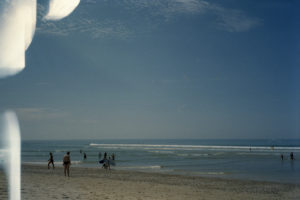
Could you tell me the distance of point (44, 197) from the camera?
10.1 m

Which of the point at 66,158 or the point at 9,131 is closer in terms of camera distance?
the point at 9,131

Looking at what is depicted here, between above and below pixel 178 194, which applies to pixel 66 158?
above

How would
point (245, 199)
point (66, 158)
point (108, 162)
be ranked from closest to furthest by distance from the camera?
point (245, 199), point (66, 158), point (108, 162)

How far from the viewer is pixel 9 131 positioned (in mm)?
6539

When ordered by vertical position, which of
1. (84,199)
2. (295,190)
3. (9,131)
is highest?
(9,131)

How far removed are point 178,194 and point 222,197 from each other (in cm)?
200

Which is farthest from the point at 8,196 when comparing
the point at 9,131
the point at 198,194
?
the point at 198,194

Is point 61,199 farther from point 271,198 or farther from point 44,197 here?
point 271,198

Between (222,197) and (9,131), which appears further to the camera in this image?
(222,197)

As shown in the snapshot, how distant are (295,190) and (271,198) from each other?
3.68 metres

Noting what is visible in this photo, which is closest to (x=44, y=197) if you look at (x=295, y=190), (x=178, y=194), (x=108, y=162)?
(x=178, y=194)

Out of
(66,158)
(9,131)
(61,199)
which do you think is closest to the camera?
(9,131)

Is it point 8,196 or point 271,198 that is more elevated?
point 8,196

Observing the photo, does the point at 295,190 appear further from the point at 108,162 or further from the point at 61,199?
the point at 108,162
